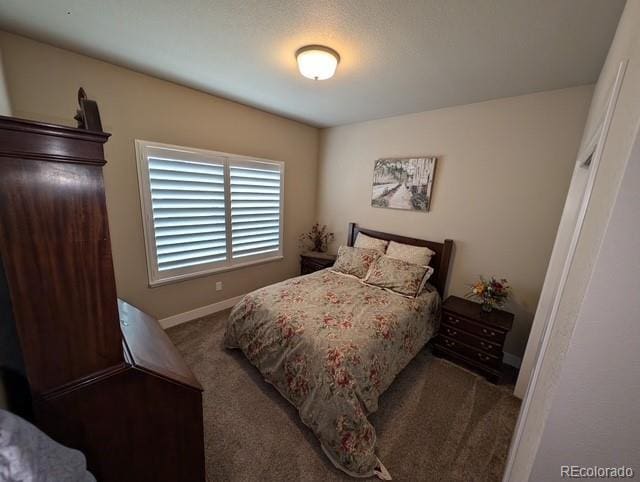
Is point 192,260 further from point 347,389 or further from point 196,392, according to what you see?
point 347,389

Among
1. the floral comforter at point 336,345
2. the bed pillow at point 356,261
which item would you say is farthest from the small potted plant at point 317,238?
the floral comforter at point 336,345

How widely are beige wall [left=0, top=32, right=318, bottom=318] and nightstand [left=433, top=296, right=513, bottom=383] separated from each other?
2.35 meters

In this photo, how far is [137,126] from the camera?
2158 millimetres

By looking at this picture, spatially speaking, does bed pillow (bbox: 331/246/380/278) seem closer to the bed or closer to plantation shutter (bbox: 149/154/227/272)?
the bed

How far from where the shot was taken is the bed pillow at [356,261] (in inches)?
111

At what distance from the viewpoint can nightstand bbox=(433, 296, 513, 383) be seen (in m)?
2.05

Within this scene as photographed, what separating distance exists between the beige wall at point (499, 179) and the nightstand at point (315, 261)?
97 centimetres

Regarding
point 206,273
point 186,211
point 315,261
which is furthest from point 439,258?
point 186,211

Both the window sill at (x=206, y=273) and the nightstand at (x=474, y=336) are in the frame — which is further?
the window sill at (x=206, y=273)

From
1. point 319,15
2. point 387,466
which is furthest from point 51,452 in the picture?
point 319,15

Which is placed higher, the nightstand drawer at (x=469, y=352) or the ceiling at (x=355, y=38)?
the ceiling at (x=355, y=38)

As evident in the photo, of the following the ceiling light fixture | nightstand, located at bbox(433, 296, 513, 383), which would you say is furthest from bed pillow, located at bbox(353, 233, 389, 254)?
the ceiling light fixture

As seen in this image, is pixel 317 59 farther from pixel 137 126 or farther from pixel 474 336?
pixel 474 336

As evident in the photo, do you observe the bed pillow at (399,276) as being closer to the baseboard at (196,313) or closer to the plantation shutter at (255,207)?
the plantation shutter at (255,207)
